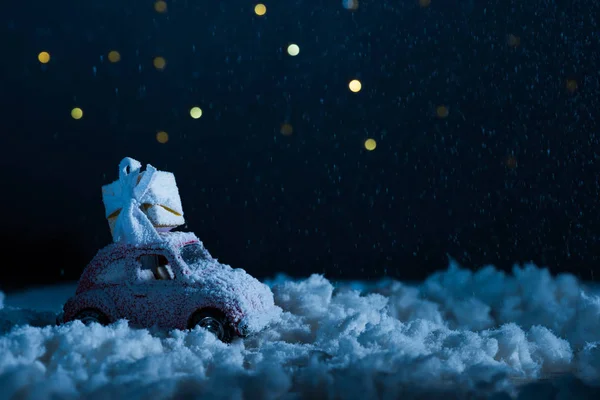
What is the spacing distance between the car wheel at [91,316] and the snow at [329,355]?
39cm

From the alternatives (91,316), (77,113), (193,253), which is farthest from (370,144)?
(91,316)

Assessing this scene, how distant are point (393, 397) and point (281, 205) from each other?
15.3 ft

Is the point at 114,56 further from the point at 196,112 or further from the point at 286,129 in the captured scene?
the point at 286,129

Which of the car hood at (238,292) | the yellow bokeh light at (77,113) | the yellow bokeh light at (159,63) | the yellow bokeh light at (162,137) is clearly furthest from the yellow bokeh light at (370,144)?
the yellow bokeh light at (77,113)

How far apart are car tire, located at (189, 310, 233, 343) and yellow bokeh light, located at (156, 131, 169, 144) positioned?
10.8ft

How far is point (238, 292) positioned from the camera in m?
4.94

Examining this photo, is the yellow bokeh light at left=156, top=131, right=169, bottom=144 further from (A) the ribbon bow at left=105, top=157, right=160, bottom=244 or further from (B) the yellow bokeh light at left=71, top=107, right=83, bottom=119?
(A) the ribbon bow at left=105, top=157, right=160, bottom=244

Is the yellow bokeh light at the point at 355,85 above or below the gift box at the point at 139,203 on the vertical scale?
above

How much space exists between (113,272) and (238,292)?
1.01 m

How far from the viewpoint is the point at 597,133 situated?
25.2 feet

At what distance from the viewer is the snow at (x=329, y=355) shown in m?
3.37

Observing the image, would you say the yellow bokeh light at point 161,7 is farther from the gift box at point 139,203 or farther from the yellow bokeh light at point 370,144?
the gift box at point 139,203

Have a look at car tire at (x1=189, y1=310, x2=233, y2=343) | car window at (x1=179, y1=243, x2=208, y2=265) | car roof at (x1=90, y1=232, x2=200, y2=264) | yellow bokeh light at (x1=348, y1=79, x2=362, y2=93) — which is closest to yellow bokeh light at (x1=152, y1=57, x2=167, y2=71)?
yellow bokeh light at (x1=348, y1=79, x2=362, y2=93)

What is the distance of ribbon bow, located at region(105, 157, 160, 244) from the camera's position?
204 inches
